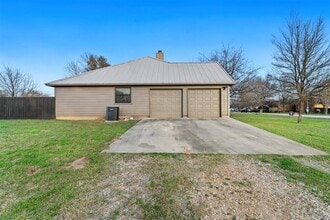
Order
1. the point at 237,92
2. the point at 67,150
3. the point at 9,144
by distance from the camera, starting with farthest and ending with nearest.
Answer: the point at 237,92, the point at 9,144, the point at 67,150

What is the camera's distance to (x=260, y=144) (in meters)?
5.62

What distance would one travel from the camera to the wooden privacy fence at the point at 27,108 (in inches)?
511

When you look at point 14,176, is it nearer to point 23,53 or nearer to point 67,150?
point 67,150

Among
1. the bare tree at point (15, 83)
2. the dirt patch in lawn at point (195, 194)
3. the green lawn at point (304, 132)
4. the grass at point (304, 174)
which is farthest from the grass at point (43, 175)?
the bare tree at point (15, 83)

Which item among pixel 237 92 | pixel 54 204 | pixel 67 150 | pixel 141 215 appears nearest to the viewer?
pixel 141 215

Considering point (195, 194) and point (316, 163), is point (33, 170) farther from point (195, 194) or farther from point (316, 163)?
point (316, 163)

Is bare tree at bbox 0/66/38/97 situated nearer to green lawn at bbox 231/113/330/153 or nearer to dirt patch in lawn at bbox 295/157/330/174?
green lawn at bbox 231/113/330/153

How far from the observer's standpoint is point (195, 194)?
266cm

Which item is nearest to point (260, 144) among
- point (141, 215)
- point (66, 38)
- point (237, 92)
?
point (141, 215)

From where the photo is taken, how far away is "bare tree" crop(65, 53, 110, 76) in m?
34.3

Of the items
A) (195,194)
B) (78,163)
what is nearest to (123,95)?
(78,163)

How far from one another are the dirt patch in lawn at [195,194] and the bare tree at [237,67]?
19597mm

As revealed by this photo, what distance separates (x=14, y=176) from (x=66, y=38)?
20471 mm

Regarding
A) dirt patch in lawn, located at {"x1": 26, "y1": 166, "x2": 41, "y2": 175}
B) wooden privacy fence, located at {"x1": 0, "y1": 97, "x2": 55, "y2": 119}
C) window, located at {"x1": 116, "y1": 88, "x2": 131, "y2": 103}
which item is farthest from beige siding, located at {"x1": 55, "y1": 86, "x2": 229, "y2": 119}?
dirt patch in lawn, located at {"x1": 26, "y1": 166, "x2": 41, "y2": 175}
